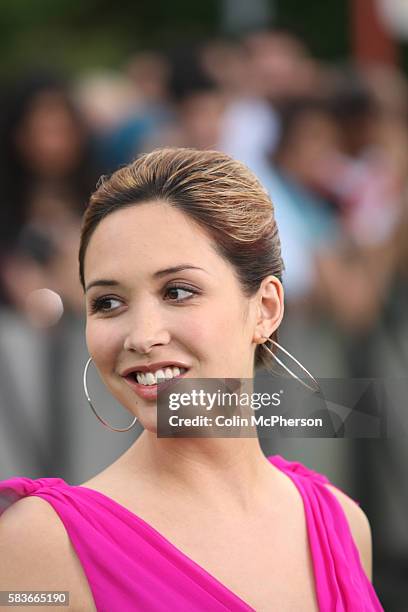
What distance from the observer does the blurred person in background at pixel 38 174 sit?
507 centimetres

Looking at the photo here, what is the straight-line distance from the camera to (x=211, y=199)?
2375 mm

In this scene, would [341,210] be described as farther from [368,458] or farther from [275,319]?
[275,319]

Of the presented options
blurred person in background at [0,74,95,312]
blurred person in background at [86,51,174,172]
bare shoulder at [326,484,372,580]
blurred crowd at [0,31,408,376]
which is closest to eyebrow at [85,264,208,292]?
bare shoulder at [326,484,372,580]

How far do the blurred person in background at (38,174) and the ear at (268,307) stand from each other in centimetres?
263

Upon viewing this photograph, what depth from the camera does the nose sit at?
2217 millimetres

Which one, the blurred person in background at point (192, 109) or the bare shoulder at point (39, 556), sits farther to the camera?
the blurred person in background at point (192, 109)

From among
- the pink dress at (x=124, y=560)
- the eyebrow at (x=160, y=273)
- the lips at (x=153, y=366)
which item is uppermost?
the eyebrow at (x=160, y=273)

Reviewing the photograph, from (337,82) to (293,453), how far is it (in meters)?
2.61

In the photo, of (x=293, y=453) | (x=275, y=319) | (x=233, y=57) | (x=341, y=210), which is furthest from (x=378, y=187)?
(x=275, y=319)

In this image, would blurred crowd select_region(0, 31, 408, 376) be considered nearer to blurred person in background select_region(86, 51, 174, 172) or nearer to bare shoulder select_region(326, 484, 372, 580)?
blurred person in background select_region(86, 51, 174, 172)

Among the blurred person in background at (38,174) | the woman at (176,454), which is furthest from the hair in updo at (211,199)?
the blurred person in background at (38,174)

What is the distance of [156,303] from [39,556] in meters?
0.54

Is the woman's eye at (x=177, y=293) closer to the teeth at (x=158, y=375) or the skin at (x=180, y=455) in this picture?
the skin at (x=180, y=455)

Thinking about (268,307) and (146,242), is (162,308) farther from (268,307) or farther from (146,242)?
(268,307)
